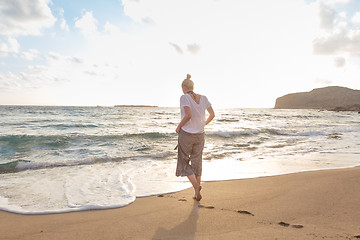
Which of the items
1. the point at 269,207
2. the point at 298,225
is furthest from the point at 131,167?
the point at 298,225

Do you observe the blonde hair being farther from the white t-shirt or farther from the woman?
the white t-shirt

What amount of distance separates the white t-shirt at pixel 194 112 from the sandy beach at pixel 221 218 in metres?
1.17

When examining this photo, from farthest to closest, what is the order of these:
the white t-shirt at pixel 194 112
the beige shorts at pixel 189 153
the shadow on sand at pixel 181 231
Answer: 1. the beige shorts at pixel 189 153
2. the white t-shirt at pixel 194 112
3. the shadow on sand at pixel 181 231

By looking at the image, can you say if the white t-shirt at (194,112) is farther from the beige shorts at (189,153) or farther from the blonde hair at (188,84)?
the blonde hair at (188,84)

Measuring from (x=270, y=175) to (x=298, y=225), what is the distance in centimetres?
294

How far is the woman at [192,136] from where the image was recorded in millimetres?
3898

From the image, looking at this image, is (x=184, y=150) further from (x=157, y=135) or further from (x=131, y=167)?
(x=157, y=135)

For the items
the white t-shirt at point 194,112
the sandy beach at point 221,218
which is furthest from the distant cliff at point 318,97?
the white t-shirt at point 194,112

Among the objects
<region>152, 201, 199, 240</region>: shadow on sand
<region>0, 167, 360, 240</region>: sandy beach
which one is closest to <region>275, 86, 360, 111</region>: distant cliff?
<region>0, 167, 360, 240</region>: sandy beach

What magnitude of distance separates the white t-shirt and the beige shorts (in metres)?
0.09

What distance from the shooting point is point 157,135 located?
14766mm

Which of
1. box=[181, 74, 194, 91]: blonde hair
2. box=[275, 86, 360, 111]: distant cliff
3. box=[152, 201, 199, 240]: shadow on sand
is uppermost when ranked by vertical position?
box=[275, 86, 360, 111]: distant cliff

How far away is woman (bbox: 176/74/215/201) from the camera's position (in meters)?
3.90

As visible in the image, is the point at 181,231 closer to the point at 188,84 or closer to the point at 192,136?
the point at 192,136
